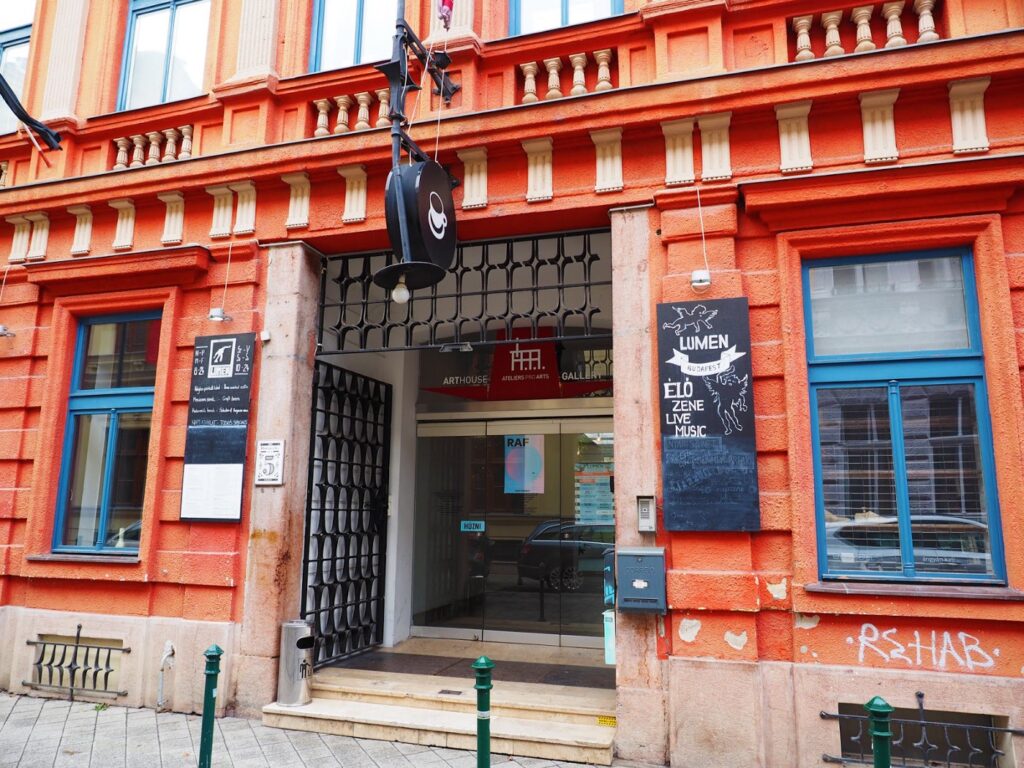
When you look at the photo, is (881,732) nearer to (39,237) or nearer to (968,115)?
(968,115)

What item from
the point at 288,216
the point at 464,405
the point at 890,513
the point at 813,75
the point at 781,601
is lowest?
the point at 781,601

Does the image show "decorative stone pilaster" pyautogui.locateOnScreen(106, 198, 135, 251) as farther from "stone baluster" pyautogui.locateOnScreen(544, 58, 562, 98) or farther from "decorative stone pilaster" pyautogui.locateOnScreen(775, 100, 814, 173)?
"decorative stone pilaster" pyautogui.locateOnScreen(775, 100, 814, 173)

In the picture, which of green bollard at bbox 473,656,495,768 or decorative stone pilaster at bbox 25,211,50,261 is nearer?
green bollard at bbox 473,656,495,768

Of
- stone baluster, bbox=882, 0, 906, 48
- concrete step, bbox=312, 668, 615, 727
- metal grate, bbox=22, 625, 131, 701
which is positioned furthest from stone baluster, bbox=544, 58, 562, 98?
metal grate, bbox=22, 625, 131, 701

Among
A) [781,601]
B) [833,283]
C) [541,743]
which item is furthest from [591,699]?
[833,283]

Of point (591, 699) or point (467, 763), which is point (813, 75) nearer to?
point (591, 699)

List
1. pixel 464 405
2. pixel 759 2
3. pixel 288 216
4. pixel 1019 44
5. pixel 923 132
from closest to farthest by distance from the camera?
pixel 1019 44, pixel 923 132, pixel 759 2, pixel 288 216, pixel 464 405

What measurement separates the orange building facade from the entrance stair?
380 millimetres

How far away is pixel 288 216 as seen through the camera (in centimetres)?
706

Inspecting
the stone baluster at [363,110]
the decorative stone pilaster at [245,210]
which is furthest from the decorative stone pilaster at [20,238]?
the stone baluster at [363,110]

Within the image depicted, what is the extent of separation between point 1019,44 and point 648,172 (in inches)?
107

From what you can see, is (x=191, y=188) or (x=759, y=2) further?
(x=191, y=188)

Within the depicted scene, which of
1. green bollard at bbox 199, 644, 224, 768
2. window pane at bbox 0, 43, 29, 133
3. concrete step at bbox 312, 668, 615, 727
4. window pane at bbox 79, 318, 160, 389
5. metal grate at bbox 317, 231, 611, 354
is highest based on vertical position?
window pane at bbox 0, 43, 29, 133

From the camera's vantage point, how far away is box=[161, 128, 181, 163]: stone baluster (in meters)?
7.62
